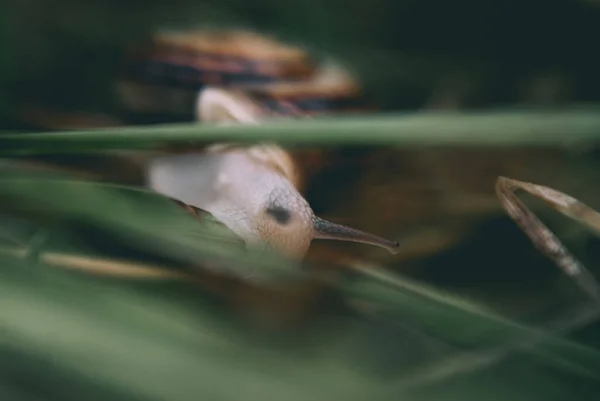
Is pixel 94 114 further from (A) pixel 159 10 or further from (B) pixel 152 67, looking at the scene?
(A) pixel 159 10

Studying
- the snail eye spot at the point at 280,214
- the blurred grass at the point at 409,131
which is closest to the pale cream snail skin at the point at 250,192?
the snail eye spot at the point at 280,214

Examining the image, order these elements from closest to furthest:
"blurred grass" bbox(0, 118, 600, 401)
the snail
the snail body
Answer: "blurred grass" bbox(0, 118, 600, 401)
the snail body
the snail

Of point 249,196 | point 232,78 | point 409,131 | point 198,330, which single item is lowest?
point 198,330

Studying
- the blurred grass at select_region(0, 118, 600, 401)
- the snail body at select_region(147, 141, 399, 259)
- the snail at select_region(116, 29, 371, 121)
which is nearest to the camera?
the blurred grass at select_region(0, 118, 600, 401)

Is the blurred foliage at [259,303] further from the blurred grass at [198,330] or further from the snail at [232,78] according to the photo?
the snail at [232,78]

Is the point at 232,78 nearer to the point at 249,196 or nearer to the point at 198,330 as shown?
the point at 249,196

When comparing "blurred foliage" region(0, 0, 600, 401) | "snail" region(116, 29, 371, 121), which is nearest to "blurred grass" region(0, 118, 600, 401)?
"blurred foliage" region(0, 0, 600, 401)

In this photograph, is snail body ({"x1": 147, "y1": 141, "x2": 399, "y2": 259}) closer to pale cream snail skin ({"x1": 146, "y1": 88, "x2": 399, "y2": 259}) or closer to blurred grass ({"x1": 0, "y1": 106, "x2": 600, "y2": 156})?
pale cream snail skin ({"x1": 146, "y1": 88, "x2": 399, "y2": 259})

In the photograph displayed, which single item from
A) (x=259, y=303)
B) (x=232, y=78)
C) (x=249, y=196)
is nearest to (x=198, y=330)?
(x=259, y=303)
